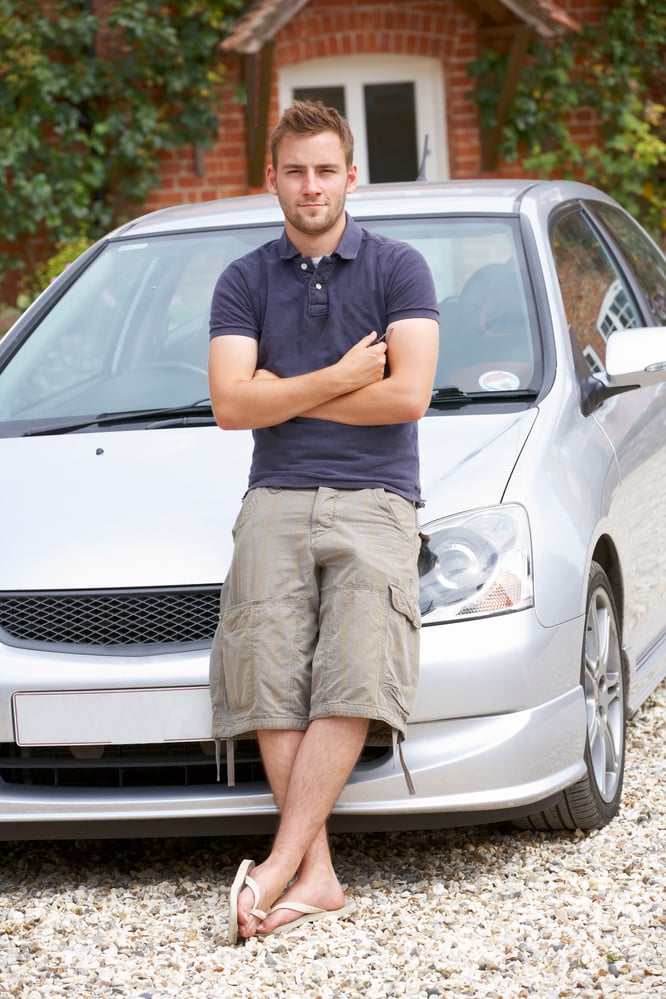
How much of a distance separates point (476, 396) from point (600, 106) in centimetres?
919

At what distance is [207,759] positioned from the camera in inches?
137

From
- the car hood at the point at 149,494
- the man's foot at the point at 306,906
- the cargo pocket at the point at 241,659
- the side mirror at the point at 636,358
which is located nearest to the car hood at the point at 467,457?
the car hood at the point at 149,494

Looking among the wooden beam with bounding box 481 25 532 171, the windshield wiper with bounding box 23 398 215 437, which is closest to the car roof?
the windshield wiper with bounding box 23 398 215 437

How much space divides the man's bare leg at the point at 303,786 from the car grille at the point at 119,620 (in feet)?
1.04

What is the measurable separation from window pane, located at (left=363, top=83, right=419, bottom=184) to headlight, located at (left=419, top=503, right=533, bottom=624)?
9.50 m

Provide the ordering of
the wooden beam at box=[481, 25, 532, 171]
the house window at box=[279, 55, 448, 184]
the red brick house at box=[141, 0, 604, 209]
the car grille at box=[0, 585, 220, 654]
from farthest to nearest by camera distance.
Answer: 1. the house window at box=[279, 55, 448, 184]
2. the red brick house at box=[141, 0, 604, 209]
3. the wooden beam at box=[481, 25, 532, 171]
4. the car grille at box=[0, 585, 220, 654]

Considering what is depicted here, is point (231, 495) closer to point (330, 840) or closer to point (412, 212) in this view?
point (330, 840)

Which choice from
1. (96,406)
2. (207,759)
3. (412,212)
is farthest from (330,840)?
(412,212)

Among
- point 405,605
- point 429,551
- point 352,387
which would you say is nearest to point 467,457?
point 429,551

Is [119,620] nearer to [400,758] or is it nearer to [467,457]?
[400,758]

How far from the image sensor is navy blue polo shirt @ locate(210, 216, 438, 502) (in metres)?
3.50

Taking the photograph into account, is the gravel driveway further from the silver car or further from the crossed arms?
the crossed arms

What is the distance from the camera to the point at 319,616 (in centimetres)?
343

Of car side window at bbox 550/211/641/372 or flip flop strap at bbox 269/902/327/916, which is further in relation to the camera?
car side window at bbox 550/211/641/372
